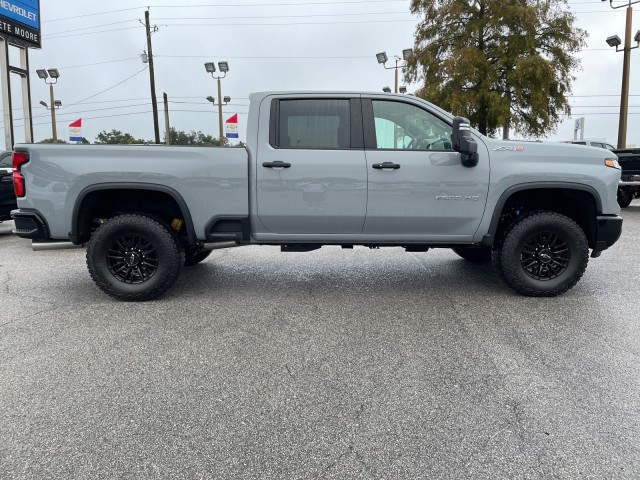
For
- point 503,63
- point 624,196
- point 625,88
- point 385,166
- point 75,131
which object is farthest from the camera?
point 503,63

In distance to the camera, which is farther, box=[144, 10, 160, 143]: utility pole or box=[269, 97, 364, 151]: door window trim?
box=[144, 10, 160, 143]: utility pole

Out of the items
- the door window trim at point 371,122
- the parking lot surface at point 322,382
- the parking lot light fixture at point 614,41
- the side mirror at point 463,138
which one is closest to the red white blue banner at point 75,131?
the parking lot surface at point 322,382

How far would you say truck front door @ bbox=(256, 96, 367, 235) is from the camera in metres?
4.77

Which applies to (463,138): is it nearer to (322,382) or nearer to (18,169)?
(322,382)

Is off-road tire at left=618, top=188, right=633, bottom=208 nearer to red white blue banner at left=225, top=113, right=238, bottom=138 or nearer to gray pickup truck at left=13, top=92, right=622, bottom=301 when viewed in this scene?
gray pickup truck at left=13, top=92, right=622, bottom=301

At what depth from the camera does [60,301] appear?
5066 millimetres

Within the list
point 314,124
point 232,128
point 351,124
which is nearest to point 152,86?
point 232,128

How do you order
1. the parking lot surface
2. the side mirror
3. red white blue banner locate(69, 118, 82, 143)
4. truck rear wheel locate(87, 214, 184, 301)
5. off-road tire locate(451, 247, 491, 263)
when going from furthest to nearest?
red white blue banner locate(69, 118, 82, 143) < off-road tire locate(451, 247, 491, 263) < truck rear wheel locate(87, 214, 184, 301) < the side mirror < the parking lot surface

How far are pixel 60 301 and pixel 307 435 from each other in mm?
3638

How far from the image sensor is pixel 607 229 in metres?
4.92

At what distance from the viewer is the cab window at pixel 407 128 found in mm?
4883

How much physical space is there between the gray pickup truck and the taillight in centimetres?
2

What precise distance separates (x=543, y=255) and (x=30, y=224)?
16.7ft

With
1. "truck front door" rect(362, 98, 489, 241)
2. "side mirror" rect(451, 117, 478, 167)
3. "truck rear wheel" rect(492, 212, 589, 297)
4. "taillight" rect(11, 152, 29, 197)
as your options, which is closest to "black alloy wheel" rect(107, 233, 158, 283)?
"taillight" rect(11, 152, 29, 197)
